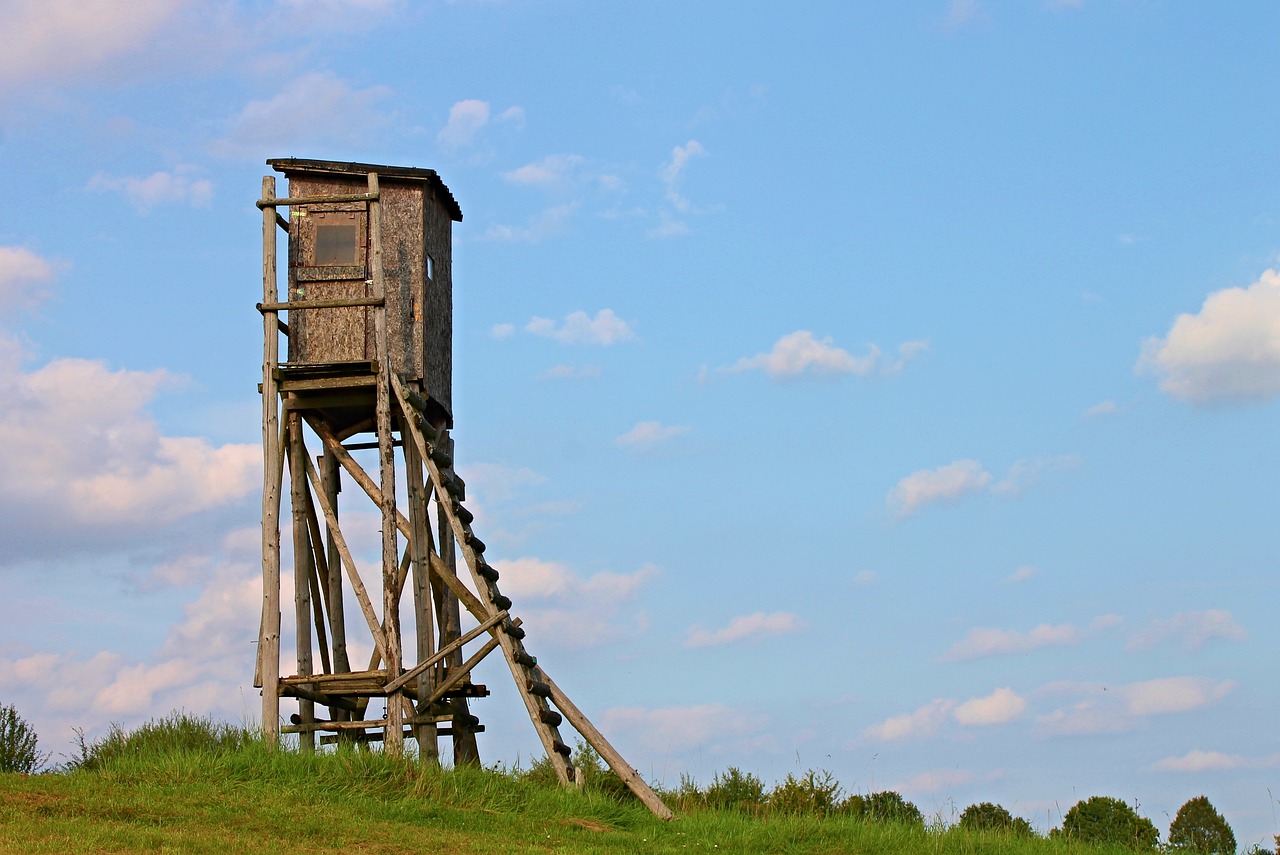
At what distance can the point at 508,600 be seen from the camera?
18.8 meters

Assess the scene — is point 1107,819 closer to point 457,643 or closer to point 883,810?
point 883,810

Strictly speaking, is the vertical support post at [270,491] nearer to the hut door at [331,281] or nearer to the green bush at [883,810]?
the hut door at [331,281]

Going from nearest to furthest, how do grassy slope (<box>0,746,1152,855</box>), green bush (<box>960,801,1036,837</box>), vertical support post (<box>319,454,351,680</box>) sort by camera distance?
grassy slope (<box>0,746,1152,855</box>)
green bush (<box>960,801,1036,837</box>)
vertical support post (<box>319,454,351,680</box>)

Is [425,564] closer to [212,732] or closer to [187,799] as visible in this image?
[212,732]

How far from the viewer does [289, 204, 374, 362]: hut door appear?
19.7 m

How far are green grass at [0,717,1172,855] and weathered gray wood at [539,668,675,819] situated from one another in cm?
20

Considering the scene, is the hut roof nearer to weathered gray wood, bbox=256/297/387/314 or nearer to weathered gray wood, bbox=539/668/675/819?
weathered gray wood, bbox=256/297/387/314

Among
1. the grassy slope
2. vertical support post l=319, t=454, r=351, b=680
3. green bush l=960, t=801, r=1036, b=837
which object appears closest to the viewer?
the grassy slope

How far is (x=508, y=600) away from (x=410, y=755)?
249 centimetres

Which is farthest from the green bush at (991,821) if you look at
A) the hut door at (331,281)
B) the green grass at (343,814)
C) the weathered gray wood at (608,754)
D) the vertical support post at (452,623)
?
the hut door at (331,281)

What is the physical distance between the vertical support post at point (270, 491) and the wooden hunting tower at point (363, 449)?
0.02 m

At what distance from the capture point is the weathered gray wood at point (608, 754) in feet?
56.2

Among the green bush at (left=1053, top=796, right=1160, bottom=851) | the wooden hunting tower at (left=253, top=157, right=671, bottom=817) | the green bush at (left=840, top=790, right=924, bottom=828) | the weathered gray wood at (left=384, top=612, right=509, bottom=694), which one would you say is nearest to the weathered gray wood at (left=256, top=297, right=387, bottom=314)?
the wooden hunting tower at (left=253, top=157, right=671, bottom=817)

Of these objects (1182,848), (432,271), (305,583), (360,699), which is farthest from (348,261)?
(1182,848)
